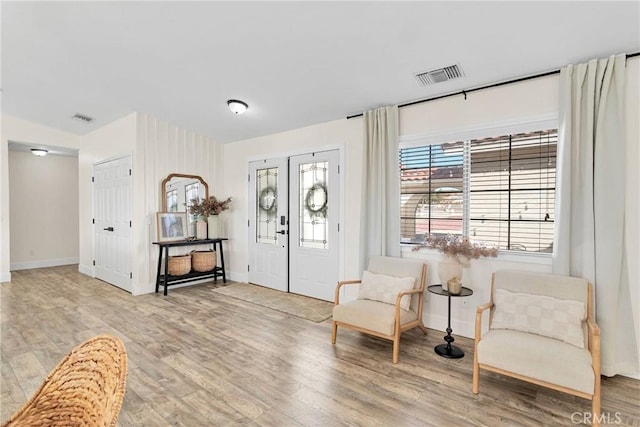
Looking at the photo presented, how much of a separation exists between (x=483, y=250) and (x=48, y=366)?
4052 millimetres

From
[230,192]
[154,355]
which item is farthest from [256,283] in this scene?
[154,355]

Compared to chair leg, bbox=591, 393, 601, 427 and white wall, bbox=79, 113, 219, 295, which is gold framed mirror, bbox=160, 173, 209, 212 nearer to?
white wall, bbox=79, 113, 219, 295

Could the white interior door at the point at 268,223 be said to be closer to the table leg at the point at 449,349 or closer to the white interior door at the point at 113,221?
the white interior door at the point at 113,221

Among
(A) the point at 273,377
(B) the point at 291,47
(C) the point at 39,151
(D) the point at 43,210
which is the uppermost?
(B) the point at 291,47

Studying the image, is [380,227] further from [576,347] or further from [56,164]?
[56,164]

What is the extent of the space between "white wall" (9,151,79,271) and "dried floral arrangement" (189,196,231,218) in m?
4.35

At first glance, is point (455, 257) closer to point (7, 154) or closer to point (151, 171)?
point (151, 171)

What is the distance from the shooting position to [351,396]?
7.89ft

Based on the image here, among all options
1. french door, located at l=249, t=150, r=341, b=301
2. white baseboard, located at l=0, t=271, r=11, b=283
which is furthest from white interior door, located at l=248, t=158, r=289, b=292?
white baseboard, located at l=0, t=271, r=11, b=283

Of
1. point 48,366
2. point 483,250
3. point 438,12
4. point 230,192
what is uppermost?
point 438,12

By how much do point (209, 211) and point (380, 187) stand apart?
127 inches

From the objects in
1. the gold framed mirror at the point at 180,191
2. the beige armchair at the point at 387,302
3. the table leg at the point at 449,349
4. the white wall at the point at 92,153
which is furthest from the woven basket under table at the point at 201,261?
the table leg at the point at 449,349

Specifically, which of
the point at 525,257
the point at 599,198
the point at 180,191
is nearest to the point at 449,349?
the point at 525,257

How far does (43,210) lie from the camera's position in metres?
7.54
